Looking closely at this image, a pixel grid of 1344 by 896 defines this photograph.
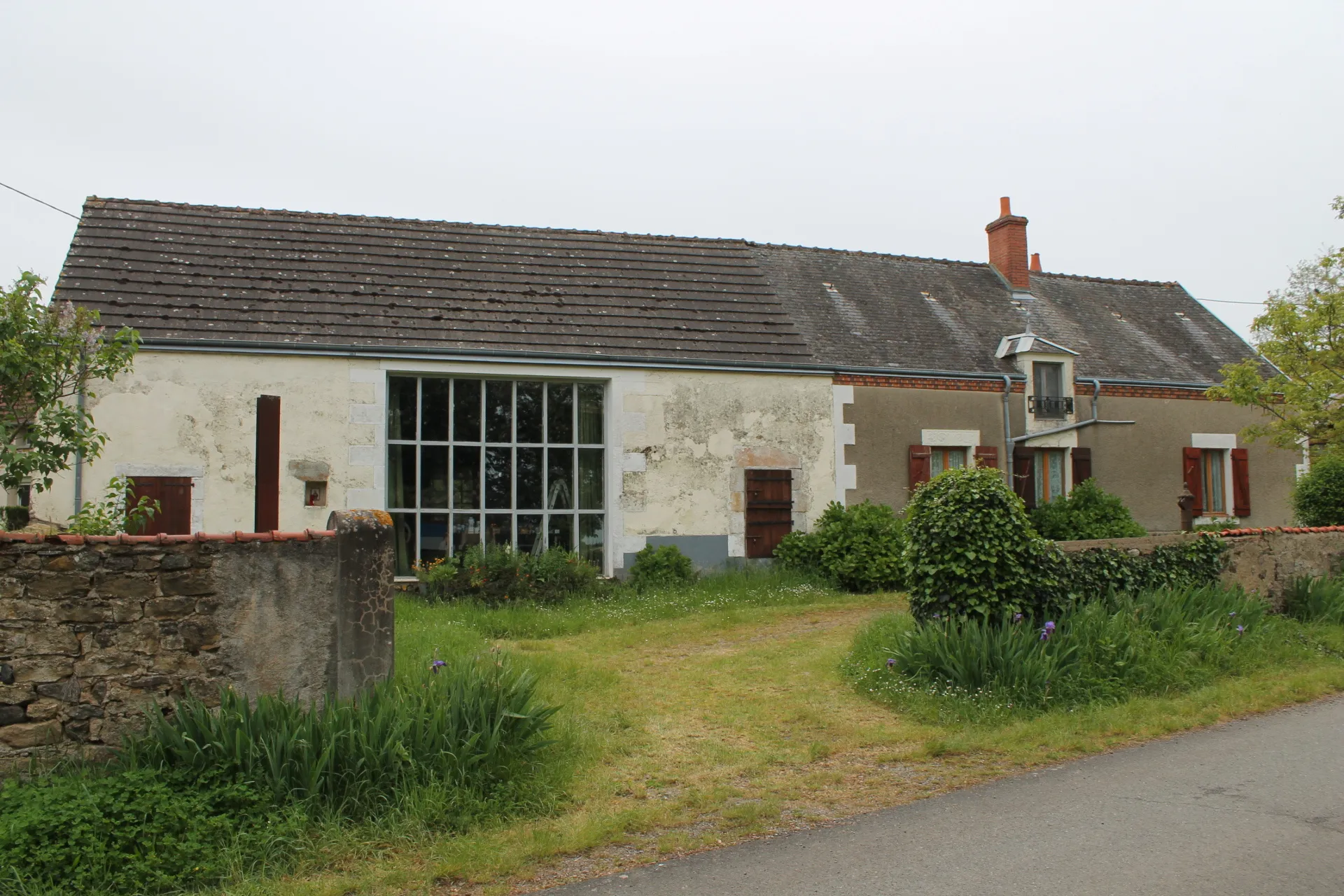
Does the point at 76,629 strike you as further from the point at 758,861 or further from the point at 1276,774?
the point at 1276,774

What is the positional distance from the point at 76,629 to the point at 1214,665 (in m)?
8.66

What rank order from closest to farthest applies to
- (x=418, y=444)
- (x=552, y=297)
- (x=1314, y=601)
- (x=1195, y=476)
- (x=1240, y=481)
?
(x=1314, y=601) < (x=418, y=444) < (x=552, y=297) < (x=1195, y=476) < (x=1240, y=481)

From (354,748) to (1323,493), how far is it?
51.5ft

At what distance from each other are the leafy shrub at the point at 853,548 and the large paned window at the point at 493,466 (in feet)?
9.96

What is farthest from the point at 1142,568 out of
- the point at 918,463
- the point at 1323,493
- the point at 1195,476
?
the point at 1195,476

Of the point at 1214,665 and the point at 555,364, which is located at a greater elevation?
the point at 555,364

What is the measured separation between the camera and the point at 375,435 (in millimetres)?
13461

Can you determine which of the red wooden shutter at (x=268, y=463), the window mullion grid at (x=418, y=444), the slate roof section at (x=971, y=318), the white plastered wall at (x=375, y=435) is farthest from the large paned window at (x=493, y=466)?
the red wooden shutter at (x=268, y=463)

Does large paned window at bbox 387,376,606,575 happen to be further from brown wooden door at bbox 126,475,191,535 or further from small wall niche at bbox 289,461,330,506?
brown wooden door at bbox 126,475,191,535

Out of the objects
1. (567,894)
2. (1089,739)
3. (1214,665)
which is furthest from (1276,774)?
(567,894)

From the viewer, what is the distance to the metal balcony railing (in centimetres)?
1711

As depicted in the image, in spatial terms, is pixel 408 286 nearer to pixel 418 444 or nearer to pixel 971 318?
pixel 418 444

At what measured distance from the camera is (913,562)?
8.70m

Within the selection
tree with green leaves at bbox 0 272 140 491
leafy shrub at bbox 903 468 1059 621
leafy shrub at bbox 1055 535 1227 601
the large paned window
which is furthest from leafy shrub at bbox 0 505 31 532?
leafy shrub at bbox 1055 535 1227 601
